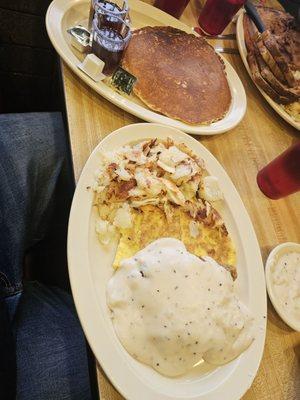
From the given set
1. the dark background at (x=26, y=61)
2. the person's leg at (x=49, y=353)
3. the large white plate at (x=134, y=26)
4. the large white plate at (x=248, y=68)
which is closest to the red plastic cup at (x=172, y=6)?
the large white plate at (x=134, y=26)

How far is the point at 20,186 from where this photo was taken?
1.26m

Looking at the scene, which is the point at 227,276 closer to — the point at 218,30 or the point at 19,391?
the point at 19,391

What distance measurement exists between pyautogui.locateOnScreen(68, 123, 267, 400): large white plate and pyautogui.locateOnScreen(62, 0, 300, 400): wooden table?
0.06 m

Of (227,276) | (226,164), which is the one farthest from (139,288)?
(226,164)

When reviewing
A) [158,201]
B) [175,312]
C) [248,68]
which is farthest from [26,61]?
[175,312]

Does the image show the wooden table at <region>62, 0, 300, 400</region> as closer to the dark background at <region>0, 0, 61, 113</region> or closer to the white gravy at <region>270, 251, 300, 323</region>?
the white gravy at <region>270, 251, 300, 323</region>

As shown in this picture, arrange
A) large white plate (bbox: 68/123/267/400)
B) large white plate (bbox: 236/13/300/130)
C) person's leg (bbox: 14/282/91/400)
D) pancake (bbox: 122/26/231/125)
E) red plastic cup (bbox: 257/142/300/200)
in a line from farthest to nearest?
large white plate (bbox: 236/13/300/130) < pancake (bbox: 122/26/231/125) < red plastic cup (bbox: 257/142/300/200) < person's leg (bbox: 14/282/91/400) < large white plate (bbox: 68/123/267/400)

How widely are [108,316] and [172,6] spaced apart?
1.53 m

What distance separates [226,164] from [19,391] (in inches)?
42.7

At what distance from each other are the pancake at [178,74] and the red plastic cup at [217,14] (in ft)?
0.50

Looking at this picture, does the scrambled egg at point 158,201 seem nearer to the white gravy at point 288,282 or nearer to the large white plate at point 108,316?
the large white plate at point 108,316

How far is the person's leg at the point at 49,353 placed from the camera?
1.02 m

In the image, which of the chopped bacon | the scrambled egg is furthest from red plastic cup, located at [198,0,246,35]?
the chopped bacon

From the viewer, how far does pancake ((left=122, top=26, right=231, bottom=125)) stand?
1.42 m
